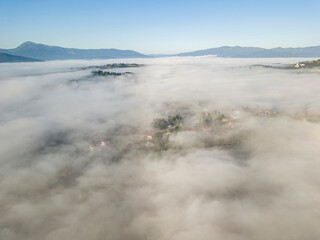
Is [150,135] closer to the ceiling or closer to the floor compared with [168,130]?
closer to the floor

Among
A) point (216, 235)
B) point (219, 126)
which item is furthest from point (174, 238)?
point (219, 126)

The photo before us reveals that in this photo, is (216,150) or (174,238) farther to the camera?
(216,150)

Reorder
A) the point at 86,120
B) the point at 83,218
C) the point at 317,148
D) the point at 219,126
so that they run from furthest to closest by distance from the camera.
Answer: the point at 86,120 < the point at 219,126 < the point at 317,148 < the point at 83,218

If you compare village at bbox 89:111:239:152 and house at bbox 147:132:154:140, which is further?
house at bbox 147:132:154:140

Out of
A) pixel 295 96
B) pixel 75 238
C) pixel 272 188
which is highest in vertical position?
pixel 295 96

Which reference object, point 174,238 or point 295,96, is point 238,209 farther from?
point 295,96

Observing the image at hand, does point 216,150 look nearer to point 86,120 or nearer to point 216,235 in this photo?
point 216,235

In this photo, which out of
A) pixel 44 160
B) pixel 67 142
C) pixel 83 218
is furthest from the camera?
pixel 67 142


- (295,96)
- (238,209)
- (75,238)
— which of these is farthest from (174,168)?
(295,96)

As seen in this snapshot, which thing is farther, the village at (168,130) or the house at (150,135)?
the house at (150,135)

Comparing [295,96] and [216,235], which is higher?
[295,96]

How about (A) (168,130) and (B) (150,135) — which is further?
(A) (168,130)
